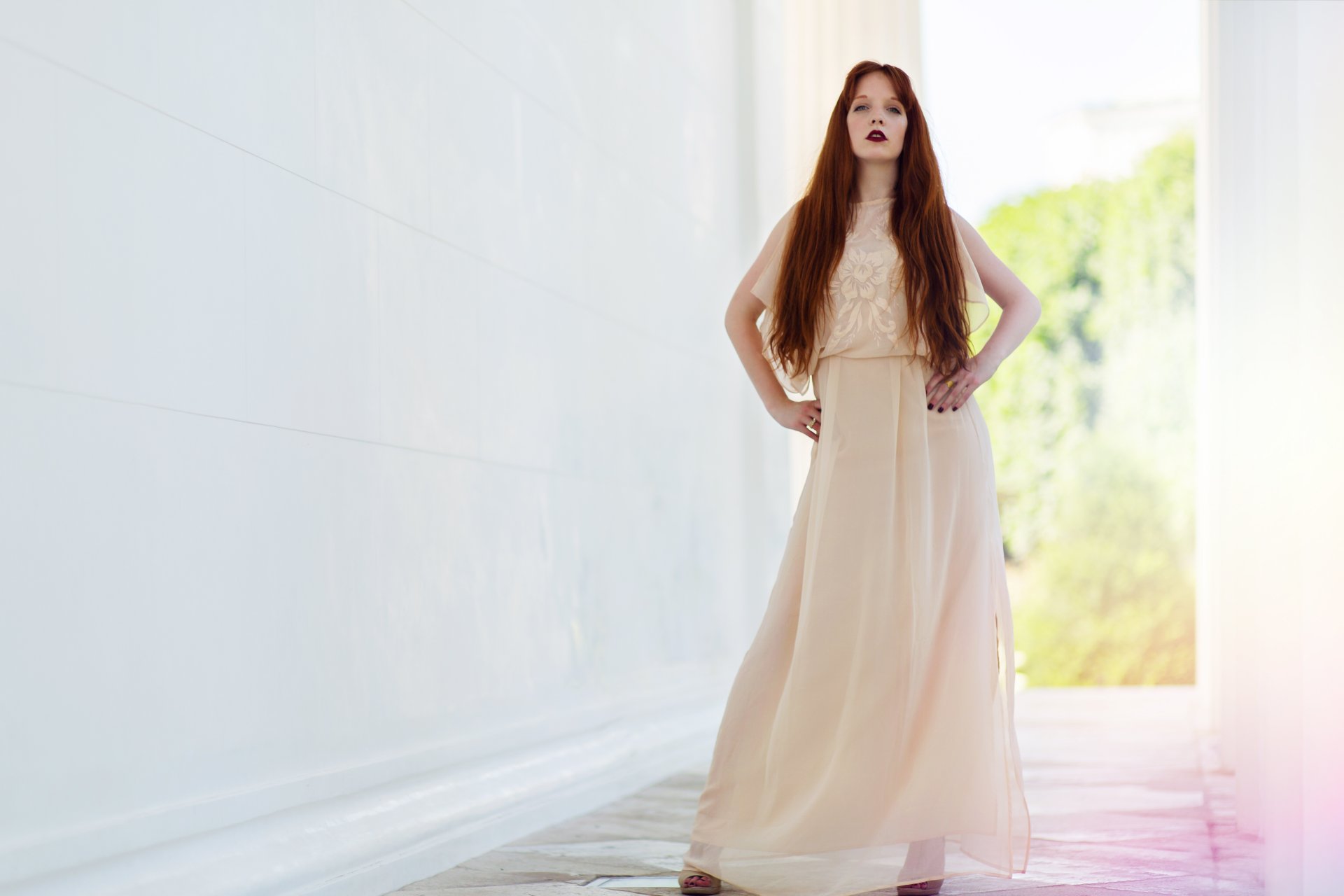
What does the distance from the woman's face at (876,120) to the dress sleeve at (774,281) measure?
0.17 meters

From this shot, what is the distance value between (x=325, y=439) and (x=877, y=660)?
103cm

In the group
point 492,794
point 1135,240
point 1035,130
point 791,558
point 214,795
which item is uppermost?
point 1035,130

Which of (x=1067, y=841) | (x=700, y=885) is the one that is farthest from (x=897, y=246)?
(x=1067, y=841)

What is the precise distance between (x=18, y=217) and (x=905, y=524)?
4.66ft

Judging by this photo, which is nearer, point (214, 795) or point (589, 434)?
point (214, 795)

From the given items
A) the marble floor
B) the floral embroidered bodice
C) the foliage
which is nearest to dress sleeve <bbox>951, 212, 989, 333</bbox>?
the floral embroidered bodice

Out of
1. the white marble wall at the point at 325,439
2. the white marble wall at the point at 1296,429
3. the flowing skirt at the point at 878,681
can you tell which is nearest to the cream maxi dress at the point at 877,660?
the flowing skirt at the point at 878,681

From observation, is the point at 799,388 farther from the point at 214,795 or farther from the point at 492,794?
the point at 214,795

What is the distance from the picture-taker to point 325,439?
2281 mm

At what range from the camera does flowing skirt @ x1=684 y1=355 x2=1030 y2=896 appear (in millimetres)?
2141

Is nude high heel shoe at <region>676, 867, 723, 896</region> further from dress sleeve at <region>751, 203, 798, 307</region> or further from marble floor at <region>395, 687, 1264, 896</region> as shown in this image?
dress sleeve at <region>751, 203, 798, 307</region>

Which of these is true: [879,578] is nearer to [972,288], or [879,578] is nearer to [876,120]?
[972,288]

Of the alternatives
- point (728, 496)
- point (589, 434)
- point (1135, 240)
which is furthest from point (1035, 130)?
point (589, 434)

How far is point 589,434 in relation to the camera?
343cm
